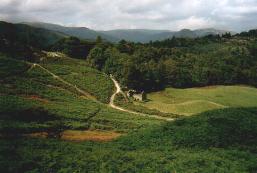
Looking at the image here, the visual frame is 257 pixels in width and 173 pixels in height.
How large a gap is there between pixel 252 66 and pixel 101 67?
72857mm

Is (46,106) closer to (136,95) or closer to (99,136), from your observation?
(99,136)

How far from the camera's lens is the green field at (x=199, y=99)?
87.5m

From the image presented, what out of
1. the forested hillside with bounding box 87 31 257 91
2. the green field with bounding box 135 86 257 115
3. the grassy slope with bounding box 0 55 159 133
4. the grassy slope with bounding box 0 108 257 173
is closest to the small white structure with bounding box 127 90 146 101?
the green field with bounding box 135 86 257 115

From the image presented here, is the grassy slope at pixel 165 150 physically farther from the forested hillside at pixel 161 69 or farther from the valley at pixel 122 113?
the forested hillside at pixel 161 69

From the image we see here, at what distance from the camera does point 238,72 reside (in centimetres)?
13962

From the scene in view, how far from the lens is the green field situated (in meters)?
87.5

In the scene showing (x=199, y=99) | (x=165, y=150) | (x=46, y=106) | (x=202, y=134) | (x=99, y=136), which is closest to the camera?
(x=165, y=150)

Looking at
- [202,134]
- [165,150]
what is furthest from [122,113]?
[165,150]

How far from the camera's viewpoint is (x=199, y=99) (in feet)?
332

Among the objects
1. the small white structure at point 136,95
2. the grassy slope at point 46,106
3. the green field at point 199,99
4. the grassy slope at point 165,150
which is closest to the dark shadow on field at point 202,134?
the grassy slope at point 165,150

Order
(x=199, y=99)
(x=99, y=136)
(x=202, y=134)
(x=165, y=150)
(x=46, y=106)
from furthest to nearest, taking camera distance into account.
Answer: (x=199, y=99)
(x=46, y=106)
(x=99, y=136)
(x=202, y=134)
(x=165, y=150)

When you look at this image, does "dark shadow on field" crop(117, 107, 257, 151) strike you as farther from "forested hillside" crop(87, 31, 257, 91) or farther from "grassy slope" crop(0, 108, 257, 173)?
"forested hillside" crop(87, 31, 257, 91)

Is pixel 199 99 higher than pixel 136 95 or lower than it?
lower

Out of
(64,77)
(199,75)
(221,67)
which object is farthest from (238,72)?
(64,77)
